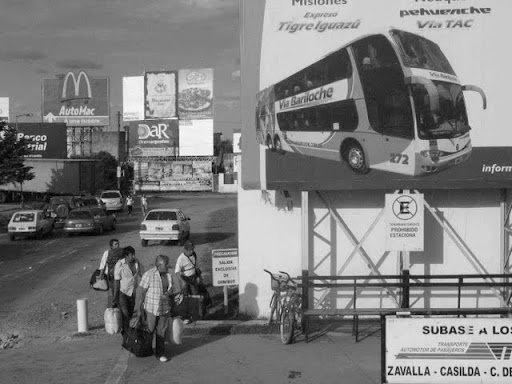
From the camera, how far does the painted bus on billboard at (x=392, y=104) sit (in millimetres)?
12688

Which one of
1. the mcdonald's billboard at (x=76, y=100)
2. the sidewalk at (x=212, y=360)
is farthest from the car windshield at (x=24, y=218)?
the mcdonald's billboard at (x=76, y=100)

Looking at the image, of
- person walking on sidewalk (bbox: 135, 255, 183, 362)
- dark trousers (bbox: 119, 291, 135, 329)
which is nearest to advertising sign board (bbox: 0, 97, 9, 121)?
dark trousers (bbox: 119, 291, 135, 329)

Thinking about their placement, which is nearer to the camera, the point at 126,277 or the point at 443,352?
the point at 443,352

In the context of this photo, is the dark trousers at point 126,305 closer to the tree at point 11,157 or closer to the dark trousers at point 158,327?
the dark trousers at point 158,327

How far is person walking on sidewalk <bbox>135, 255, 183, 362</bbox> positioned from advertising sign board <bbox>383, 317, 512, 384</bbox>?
397 centimetres

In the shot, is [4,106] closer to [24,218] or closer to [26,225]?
[24,218]

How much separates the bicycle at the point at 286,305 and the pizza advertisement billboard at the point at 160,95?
70.4 m

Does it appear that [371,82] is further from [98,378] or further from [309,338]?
[98,378]

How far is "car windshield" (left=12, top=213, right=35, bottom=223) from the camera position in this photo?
117 ft

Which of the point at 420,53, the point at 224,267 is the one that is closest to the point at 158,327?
the point at 224,267

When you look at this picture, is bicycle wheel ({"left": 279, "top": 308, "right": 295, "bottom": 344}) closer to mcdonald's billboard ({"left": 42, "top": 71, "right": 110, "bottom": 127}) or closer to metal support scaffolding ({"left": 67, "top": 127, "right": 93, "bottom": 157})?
mcdonald's billboard ({"left": 42, "top": 71, "right": 110, "bottom": 127})

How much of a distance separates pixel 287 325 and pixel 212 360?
4.71 feet

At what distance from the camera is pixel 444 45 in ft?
42.1

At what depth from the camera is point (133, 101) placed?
278ft
